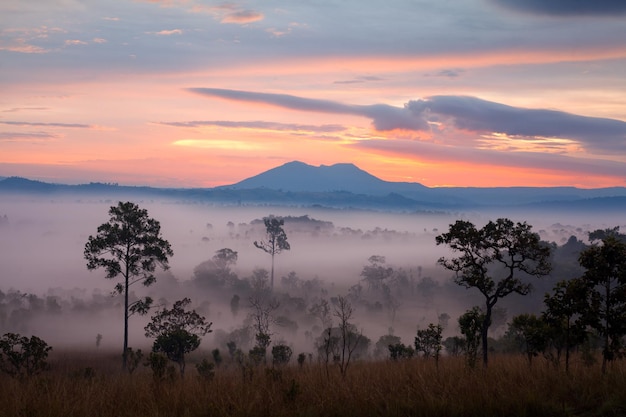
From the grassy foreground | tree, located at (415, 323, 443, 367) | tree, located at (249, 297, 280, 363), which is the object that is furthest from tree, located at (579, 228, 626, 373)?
tree, located at (249, 297, 280, 363)

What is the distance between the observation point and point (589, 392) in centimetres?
1007

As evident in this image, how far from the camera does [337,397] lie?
375 inches

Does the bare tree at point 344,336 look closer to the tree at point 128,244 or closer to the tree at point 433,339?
the tree at point 433,339

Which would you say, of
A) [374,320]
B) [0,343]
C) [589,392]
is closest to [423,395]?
[589,392]

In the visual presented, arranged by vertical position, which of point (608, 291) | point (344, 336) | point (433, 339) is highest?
point (608, 291)

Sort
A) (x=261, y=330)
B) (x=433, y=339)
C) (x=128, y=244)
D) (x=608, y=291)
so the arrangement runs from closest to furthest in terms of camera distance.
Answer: (x=608, y=291) → (x=433, y=339) → (x=128, y=244) → (x=261, y=330)

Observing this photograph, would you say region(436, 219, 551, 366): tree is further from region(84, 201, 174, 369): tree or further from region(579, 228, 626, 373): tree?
region(84, 201, 174, 369): tree

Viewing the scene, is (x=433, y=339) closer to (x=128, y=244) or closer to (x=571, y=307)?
(x=571, y=307)

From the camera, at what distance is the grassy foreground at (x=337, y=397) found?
8938 millimetres

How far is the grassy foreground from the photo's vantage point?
8.94 metres

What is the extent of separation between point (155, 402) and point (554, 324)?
36.8 feet

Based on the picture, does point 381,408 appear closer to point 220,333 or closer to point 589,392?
point 589,392

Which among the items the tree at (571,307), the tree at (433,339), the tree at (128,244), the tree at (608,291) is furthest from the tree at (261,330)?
the tree at (128,244)

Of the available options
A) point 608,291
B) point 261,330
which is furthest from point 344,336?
point 261,330
